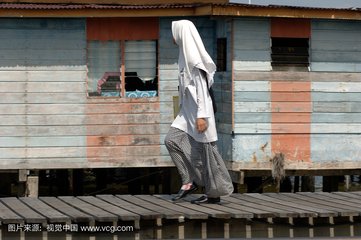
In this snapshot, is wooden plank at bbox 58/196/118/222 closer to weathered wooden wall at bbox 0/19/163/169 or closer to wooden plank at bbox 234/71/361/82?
weathered wooden wall at bbox 0/19/163/169

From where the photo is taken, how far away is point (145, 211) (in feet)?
36.4

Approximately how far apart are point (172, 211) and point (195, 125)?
1.04 metres

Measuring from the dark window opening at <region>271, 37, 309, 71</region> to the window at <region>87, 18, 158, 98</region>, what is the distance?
1997 mm

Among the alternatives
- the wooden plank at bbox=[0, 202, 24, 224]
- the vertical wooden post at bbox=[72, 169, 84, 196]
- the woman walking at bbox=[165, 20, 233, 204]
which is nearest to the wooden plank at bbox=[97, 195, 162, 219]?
the woman walking at bbox=[165, 20, 233, 204]

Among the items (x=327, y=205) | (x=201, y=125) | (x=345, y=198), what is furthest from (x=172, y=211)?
(x=345, y=198)

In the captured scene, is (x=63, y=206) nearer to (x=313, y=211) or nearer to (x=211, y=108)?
(x=211, y=108)

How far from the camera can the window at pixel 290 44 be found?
55.7 feet

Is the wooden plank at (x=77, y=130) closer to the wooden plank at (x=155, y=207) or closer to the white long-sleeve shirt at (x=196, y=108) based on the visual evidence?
the wooden plank at (x=155, y=207)

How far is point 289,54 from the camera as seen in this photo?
17000 millimetres

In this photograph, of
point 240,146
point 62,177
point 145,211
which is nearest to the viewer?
point 145,211

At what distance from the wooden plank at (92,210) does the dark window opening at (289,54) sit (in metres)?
5.81

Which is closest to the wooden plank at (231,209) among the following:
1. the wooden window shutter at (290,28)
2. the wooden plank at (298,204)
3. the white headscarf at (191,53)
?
the wooden plank at (298,204)

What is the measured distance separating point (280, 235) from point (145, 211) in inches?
60.5

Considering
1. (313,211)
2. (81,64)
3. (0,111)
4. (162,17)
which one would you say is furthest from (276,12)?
(313,211)
